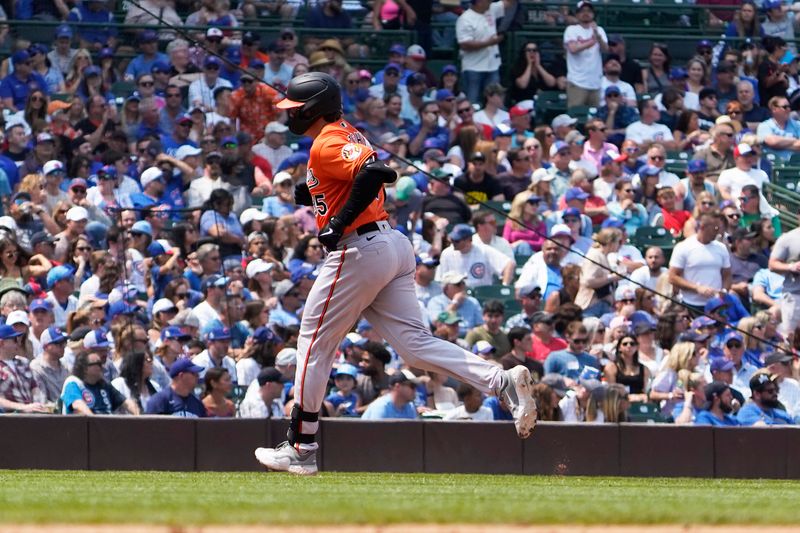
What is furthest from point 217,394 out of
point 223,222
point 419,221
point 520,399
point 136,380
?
point 419,221

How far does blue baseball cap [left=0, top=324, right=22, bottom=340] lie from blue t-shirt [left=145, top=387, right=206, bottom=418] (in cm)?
101

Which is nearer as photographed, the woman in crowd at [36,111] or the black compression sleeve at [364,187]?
the black compression sleeve at [364,187]

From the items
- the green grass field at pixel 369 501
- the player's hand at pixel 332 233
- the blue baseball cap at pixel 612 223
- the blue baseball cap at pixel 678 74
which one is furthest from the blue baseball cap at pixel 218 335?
the blue baseball cap at pixel 678 74

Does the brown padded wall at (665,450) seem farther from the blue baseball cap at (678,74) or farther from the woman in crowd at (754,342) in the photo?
the blue baseball cap at (678,74)

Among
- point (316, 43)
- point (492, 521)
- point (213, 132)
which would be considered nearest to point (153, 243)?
point (213, 132)

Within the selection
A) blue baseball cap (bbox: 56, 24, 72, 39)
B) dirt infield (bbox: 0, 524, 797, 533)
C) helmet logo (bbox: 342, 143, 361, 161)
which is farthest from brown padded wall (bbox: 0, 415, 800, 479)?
blue baseball cap (bbox: 56, 24, 72, 39)

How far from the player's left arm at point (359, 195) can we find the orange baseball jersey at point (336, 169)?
74mm

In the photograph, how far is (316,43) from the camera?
1734 cm

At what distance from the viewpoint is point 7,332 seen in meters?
10.4

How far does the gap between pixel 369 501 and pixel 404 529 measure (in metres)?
0.74

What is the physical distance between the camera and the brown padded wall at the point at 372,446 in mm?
9805

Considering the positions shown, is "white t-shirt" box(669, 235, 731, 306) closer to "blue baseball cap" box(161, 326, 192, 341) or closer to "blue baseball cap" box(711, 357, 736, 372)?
"blue baseball cap" box(711, 357, 736, 372)

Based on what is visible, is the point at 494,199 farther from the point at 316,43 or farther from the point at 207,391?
the point at 207,391

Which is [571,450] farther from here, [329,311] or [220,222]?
[220,222]
